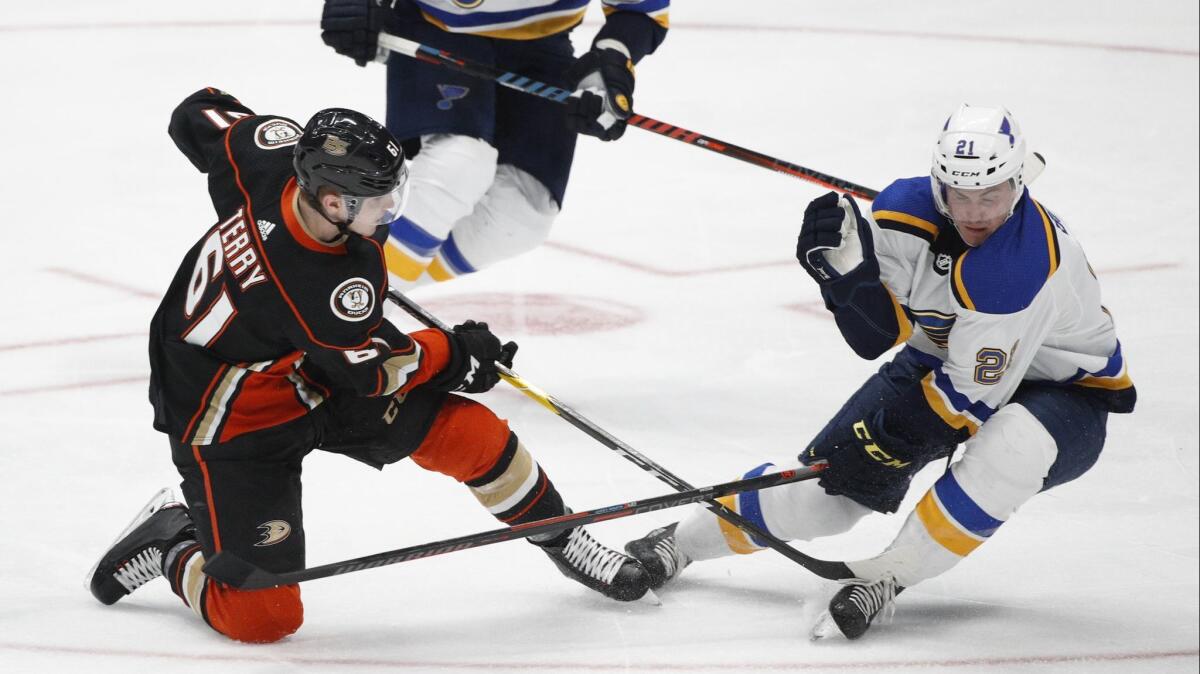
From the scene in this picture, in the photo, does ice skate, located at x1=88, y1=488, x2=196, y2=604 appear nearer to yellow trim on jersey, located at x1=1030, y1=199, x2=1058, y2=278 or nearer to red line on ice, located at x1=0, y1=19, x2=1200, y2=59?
yellow trim on jersey, located at x1=1030, y1=199, x2=1058, y2=278

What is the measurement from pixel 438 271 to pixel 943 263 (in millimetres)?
1496

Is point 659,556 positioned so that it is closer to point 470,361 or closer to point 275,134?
point 470,361

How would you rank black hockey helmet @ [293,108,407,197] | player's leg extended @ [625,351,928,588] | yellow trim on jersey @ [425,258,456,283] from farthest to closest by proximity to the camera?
yellow trim on jersey @ [425,258,456,283] → player's leg extended @ [625,351,928,588] → black hockey helmet @ [293,108,407,197]

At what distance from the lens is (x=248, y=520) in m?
2.53

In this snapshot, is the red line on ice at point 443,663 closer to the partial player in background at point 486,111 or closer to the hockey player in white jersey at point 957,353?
the hockey player in white jersey at point 957,353

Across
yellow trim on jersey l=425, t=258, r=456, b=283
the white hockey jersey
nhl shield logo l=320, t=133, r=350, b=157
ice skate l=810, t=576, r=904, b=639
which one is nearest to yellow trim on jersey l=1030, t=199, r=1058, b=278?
the white hockey jersey

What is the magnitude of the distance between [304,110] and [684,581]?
3.26 m

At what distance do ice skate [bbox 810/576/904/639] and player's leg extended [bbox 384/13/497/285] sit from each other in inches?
51.8

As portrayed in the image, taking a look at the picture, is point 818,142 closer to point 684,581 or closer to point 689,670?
point 684,581

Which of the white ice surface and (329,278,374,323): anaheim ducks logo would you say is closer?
(329,278,374,323): anaheim ducks logo

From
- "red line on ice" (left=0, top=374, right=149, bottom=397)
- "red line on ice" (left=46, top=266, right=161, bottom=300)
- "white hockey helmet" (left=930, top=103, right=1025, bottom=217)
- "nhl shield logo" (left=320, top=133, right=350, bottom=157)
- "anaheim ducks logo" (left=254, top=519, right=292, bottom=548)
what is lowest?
"red line on ice" (left=46, top=266, right=161, bottom=300)

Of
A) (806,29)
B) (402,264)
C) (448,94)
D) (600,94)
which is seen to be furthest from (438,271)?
(806,29)

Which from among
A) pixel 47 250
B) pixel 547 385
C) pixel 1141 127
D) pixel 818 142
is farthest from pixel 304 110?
pixel 1141 127

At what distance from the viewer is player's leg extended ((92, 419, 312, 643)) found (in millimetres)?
2520
